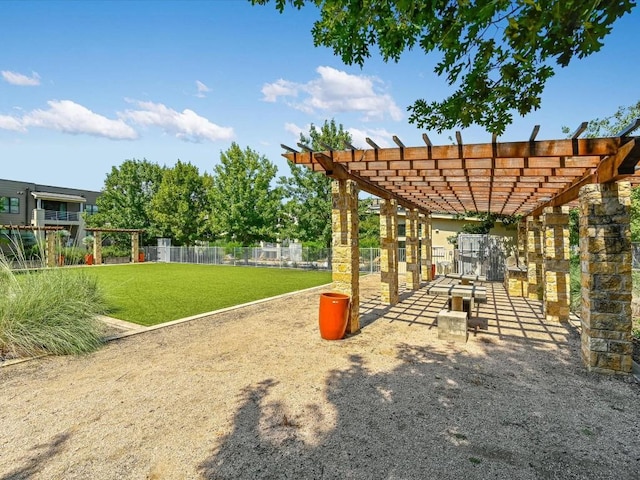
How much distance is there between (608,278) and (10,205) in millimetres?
44821

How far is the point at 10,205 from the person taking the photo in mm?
32406

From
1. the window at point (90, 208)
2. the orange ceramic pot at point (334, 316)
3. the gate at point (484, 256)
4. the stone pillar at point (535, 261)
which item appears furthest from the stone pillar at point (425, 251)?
the window at point (90, 208)

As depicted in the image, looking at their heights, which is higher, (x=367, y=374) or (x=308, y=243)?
(x=308, y=243)

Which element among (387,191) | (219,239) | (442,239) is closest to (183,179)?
(219,239)

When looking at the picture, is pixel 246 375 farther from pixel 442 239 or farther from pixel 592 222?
pixel 442 239

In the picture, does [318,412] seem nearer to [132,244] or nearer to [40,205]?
[132,244]

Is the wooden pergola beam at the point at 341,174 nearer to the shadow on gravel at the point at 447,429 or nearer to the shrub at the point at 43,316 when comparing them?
the shadow on gravel at the point at 447,429

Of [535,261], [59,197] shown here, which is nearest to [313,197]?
[535,261]

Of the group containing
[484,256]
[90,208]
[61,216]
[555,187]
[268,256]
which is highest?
[90,208]

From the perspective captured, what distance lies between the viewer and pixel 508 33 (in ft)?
9.89

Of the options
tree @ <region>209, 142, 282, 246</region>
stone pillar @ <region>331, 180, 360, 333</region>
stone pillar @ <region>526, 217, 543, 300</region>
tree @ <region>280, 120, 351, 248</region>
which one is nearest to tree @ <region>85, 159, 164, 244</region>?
tree @ <region>209, 142, 282, 246</region>

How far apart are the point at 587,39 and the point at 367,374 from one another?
4.62m

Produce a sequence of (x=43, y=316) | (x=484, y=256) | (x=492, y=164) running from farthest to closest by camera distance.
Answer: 1. (x=484, y=256)
2. (x=43, y=316)
3. (x=492, y=164)

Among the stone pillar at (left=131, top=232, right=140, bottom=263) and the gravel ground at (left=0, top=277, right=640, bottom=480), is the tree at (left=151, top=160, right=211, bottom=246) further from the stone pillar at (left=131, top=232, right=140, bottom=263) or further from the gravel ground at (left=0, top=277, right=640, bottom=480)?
the gravel ground at (left=0, top=277, right=640, bottom=480)
